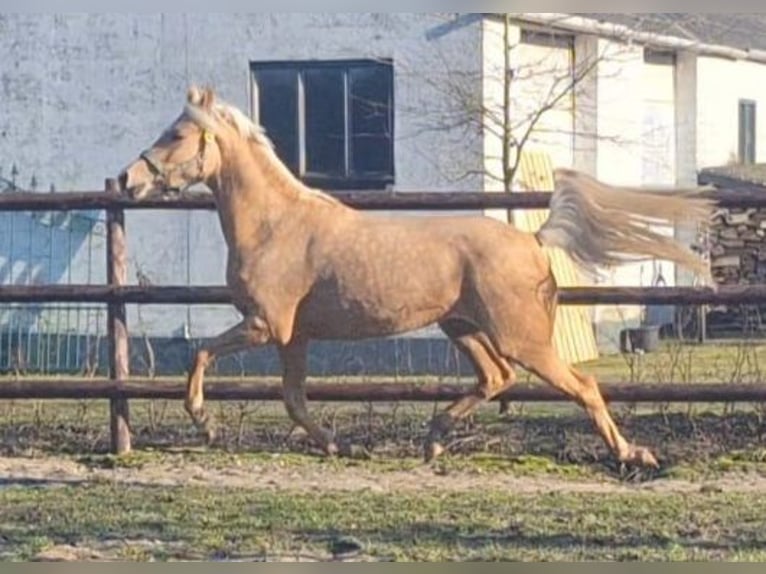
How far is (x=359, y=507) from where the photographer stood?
32.6 ft

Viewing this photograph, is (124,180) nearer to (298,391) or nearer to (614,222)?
(298,391)

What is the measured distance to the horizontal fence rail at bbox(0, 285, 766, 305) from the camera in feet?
37.2

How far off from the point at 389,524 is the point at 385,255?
1469 mm

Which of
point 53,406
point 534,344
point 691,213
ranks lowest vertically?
point 53,406

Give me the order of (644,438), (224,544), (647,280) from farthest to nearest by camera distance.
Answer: (647,280)
(644,438)
(224,544)

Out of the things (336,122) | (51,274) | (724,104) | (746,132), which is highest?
(724,104)

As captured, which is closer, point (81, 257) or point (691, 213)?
point (691, 213)

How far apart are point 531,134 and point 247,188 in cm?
1196

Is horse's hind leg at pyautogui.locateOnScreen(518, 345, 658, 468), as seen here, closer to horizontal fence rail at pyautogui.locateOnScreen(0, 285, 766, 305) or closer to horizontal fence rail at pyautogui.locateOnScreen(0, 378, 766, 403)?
horizontal fence rail at pyautogui.locateOnScreen(0, 378, 766, 403)

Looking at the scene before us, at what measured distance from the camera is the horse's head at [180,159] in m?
9.79

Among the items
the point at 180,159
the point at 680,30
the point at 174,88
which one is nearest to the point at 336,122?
the point at 174,88

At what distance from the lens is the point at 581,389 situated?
10023mm

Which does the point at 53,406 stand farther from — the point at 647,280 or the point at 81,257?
the point at 647,280

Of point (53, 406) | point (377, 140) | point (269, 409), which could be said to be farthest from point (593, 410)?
point (377, 140)
